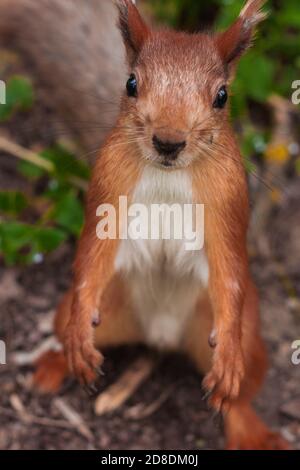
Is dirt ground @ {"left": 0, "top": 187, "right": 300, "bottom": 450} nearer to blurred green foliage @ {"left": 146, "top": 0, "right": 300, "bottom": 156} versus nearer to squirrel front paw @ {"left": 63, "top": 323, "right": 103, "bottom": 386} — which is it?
squirrel front paw @ {"left": 63, "top": 323, "right": 103, "bottom": 386}

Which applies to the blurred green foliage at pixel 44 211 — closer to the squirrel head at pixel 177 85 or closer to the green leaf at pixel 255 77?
the green leaf at pixel 255 77

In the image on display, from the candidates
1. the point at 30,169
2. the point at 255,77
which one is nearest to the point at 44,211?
the point at 30,169

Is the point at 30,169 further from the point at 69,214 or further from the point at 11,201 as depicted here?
the point at 69,214

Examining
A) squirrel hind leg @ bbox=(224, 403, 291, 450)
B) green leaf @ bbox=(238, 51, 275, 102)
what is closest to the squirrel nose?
squirrel hind leg @ bbox=(224, 403, 291, 450)

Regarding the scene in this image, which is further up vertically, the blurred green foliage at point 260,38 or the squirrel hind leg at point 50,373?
the blurred green foliage at point 260,38

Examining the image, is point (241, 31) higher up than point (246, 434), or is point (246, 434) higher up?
point (241, 31)

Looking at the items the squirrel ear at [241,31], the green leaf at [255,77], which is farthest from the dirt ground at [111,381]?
the squirrel ear at [241,31]
